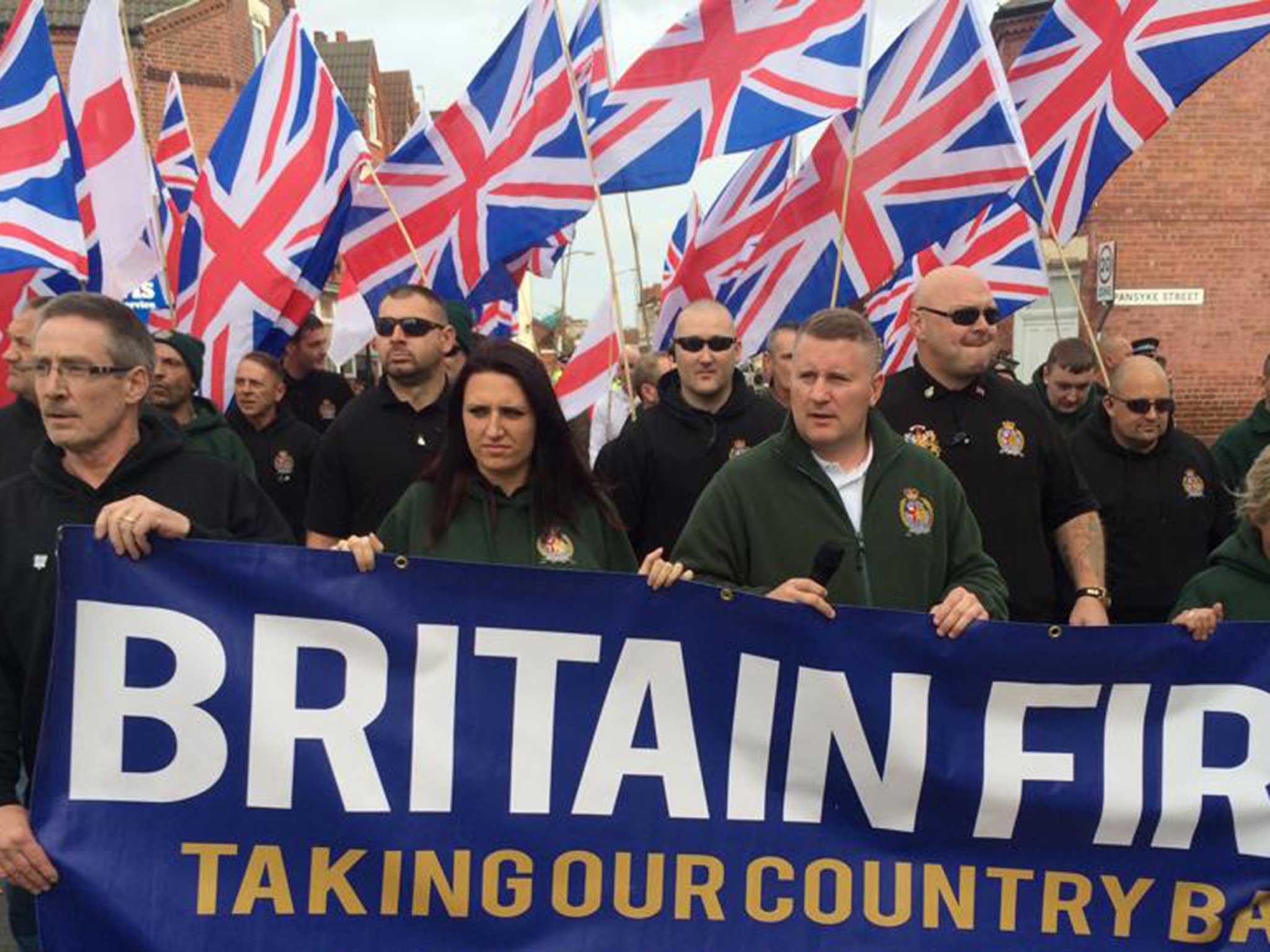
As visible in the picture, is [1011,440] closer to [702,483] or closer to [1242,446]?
[702,483]

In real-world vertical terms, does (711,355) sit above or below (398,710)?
above

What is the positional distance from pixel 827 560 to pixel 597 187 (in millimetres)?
4627

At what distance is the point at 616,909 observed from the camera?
12.0ft

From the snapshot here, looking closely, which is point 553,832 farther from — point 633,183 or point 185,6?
point 185,6

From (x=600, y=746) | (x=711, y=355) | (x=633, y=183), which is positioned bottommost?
(x=600, y=746)

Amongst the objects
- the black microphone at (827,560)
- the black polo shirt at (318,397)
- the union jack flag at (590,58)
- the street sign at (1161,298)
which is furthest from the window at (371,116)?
the black microphone at (827,560)

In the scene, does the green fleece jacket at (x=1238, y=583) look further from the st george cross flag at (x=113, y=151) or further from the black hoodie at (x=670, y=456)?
the st george cross flag at (x=113, y=151)

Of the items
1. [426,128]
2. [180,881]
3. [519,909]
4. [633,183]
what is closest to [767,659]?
[519,909]

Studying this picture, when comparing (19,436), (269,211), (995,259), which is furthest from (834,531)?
(995,259)

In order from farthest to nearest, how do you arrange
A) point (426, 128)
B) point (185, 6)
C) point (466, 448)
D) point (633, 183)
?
point (185, 6)
point (426, 128)
point (633, 183)
point (466, 448)

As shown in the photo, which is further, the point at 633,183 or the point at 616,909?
the point at 633,183

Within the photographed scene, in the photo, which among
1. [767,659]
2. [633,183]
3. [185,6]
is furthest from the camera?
[185,6]

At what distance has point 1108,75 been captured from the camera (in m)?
7.33

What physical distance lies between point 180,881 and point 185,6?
3381 cm
